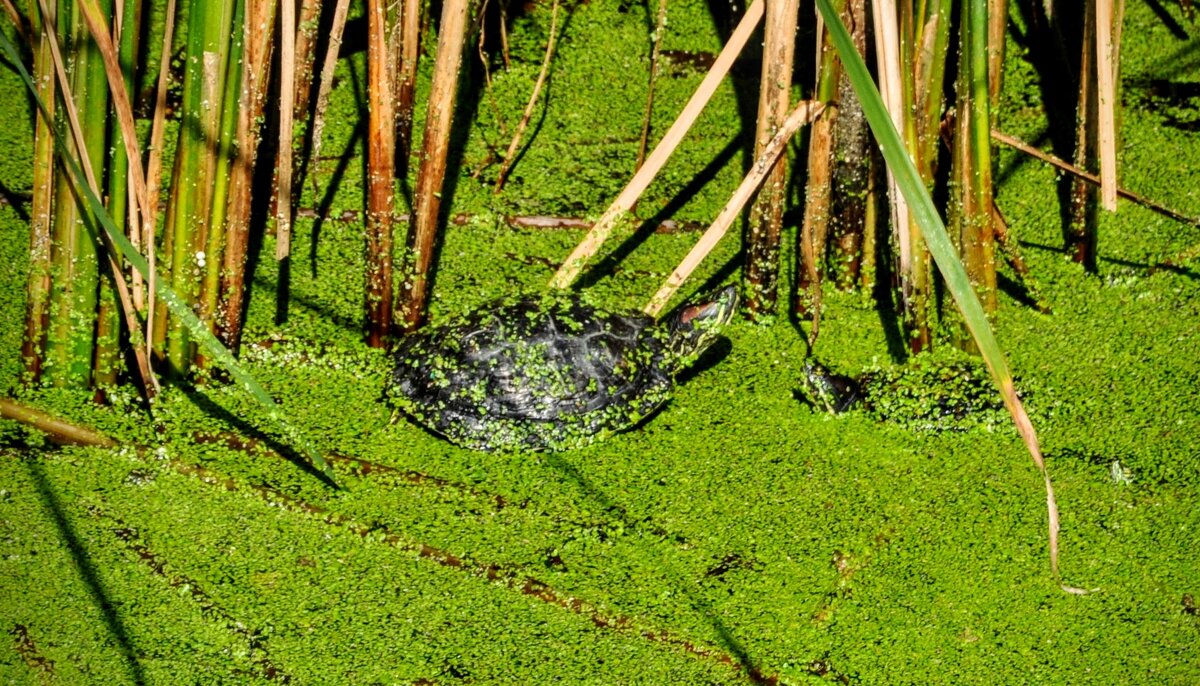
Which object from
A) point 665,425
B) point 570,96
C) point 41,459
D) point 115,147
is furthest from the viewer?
point 570,96

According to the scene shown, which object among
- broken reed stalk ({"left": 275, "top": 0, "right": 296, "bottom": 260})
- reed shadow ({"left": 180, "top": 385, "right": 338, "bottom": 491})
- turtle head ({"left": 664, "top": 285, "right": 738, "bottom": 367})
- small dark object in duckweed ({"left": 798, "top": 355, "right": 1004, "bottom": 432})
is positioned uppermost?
broken reed stalk ({"left": 275, "top": 0, "right": 296, "bottom": 260})

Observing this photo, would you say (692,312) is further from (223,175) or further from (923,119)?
(223,175)

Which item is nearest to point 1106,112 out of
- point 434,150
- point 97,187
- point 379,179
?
point 434,150

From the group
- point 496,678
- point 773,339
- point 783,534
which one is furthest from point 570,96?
point 496,678

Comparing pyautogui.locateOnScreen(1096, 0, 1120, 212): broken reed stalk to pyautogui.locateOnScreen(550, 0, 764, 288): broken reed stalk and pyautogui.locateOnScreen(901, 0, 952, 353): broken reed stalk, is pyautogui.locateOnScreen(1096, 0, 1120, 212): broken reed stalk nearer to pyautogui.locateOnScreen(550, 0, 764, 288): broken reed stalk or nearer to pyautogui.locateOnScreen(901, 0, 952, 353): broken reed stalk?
pyautogui.locateOnScreen(901, 0, 952, 353): broken reed stalk

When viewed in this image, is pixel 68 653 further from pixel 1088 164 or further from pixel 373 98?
pixel 1088 164

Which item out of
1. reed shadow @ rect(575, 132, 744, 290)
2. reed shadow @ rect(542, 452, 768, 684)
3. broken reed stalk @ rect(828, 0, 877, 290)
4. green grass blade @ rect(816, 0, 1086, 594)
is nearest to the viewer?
green grass blade @ rect(816, 0, 1086, 594)

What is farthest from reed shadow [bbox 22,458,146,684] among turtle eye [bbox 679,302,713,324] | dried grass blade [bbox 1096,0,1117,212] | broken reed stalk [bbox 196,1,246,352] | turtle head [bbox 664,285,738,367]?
dried grass blade [bbox 1096,0,1117,212]
